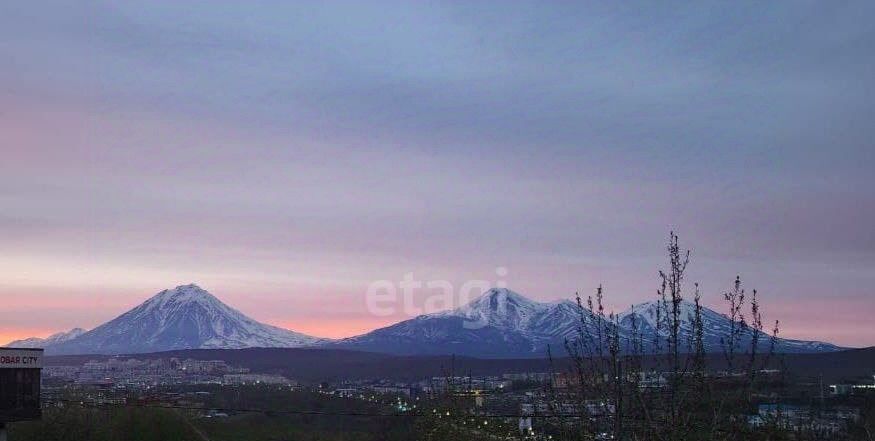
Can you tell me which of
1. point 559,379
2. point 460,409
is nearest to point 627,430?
point 559,379

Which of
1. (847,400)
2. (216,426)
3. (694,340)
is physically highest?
(694,340)

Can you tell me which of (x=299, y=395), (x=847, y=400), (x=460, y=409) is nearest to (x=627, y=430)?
(x=460, y=409)

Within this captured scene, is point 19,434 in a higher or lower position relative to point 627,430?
lower

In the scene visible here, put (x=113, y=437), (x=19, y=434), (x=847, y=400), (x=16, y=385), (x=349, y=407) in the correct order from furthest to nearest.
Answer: (x=349, y=407), (x=113, y=437), (x=19, y=434), (x=847, y=400), (x=16, y=385)

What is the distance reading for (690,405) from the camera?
9.43m

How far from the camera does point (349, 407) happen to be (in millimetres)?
87062

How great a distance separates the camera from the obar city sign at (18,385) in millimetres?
28531

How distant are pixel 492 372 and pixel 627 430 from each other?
16966cm

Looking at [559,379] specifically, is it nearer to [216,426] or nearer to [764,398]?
[764,398]

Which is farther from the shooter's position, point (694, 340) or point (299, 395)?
point (299, 395)

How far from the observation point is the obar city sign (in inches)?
1123

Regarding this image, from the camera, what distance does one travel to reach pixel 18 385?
29.0m

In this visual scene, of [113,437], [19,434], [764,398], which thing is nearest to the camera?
[764,398]

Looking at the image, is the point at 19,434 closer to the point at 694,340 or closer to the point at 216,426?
the point at 216,426
